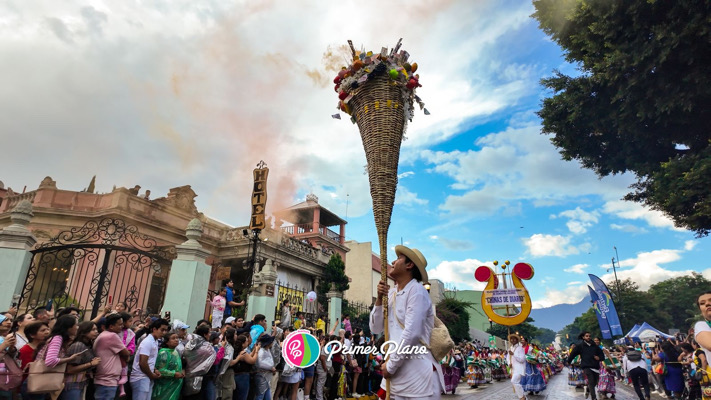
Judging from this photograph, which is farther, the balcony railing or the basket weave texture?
the balcony railing

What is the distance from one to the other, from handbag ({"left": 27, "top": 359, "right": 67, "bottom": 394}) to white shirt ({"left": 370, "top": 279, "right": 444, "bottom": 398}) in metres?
3.81

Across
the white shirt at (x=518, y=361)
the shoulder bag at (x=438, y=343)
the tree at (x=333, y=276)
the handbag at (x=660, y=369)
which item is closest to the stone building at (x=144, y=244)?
the tree at (x=333, y=276)

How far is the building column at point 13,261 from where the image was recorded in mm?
6828

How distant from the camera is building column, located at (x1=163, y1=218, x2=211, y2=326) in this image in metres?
7.88

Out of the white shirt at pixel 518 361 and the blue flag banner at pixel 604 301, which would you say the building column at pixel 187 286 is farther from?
the blue flag banner at pixel 604 301

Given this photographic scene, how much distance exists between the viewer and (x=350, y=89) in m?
4.20

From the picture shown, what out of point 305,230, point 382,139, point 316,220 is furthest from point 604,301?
point 382,139

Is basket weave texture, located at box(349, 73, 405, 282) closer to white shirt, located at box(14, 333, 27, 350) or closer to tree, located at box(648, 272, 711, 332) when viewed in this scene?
white shirt, located at box(14, 333, 27, 350)

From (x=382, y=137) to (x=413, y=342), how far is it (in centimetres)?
200

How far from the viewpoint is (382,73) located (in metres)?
4.05

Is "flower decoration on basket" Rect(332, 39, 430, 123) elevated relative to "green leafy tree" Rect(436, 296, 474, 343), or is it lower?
elevated

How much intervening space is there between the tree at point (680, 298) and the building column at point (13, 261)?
2847 inches

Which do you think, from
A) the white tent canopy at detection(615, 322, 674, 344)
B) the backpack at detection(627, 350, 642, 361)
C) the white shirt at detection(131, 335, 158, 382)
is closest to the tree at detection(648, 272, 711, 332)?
the white tent canopy at detection(615, 322, 674, 344)

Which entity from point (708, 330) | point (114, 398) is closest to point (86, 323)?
point (114, 398)
